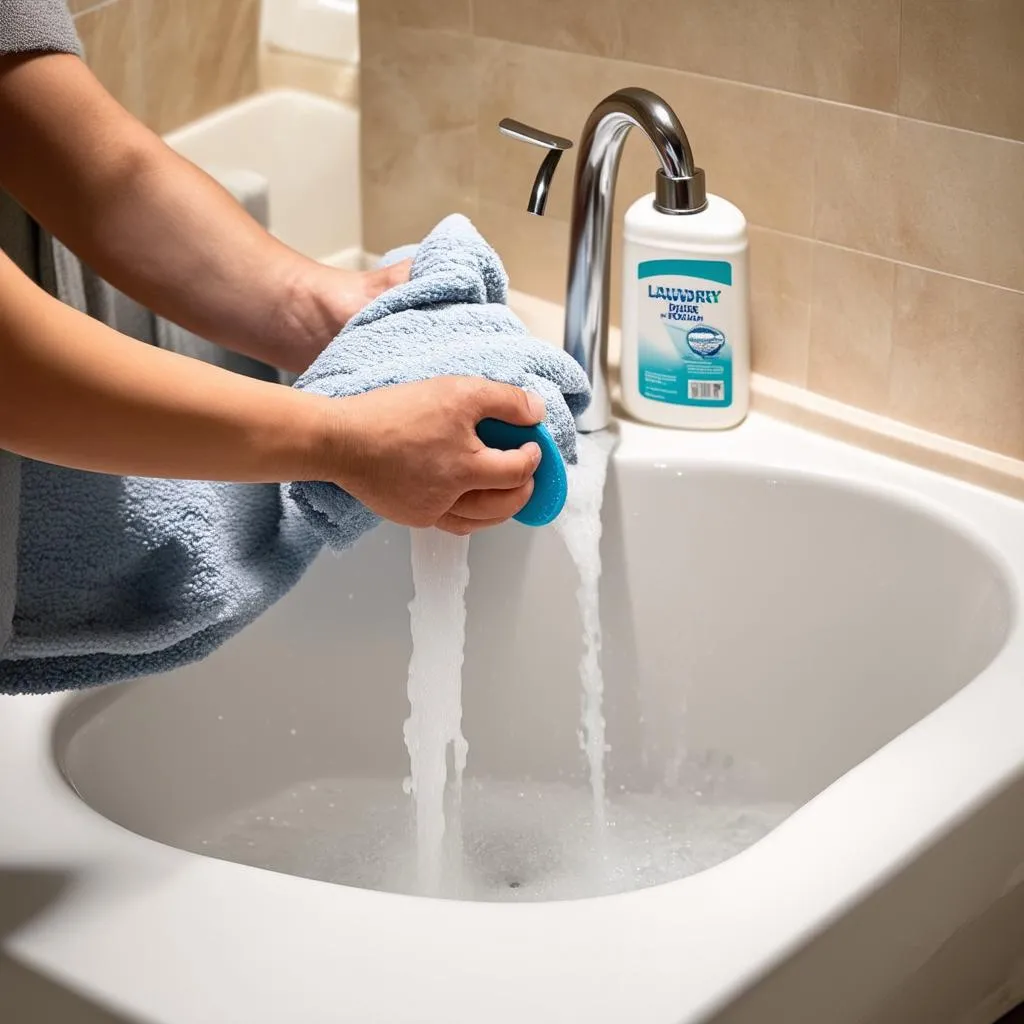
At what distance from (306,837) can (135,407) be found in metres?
0.65

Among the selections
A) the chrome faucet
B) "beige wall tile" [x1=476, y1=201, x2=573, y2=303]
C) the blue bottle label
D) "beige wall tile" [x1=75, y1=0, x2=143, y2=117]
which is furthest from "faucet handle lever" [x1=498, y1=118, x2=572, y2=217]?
"beige wall tile" [x1=75, y1=0, x2=143, y2=117]

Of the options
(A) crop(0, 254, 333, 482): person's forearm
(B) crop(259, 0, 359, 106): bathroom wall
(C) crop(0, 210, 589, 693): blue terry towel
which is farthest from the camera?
(B) crop(259, 0, 359, 106): bathroom wall

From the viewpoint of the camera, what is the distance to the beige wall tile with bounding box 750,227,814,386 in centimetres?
135

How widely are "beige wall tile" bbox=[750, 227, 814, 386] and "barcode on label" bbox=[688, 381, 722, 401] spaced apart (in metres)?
0.07

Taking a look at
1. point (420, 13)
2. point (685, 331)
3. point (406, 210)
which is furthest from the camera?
point (406, 210)

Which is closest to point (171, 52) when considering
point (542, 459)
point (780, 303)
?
point (780, 303)

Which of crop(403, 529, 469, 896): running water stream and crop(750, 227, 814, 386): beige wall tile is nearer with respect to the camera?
crop(403, 529, 469, 896): running water stream

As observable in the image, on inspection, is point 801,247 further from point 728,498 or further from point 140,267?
point 140,267

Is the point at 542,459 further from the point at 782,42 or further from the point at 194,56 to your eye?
the point at 194,56

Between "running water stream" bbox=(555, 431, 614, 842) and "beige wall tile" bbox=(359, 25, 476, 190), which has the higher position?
"beige wall tile" bbox=(359, 25, 476, 190)

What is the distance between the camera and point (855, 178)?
129 centimetres

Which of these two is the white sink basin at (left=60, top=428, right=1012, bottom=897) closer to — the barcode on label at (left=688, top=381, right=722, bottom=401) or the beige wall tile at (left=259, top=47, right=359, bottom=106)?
the barcode on label at (left=688, top=381, right=722, bottom=401)

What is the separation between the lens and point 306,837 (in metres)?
1.37

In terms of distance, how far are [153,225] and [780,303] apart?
539mm
